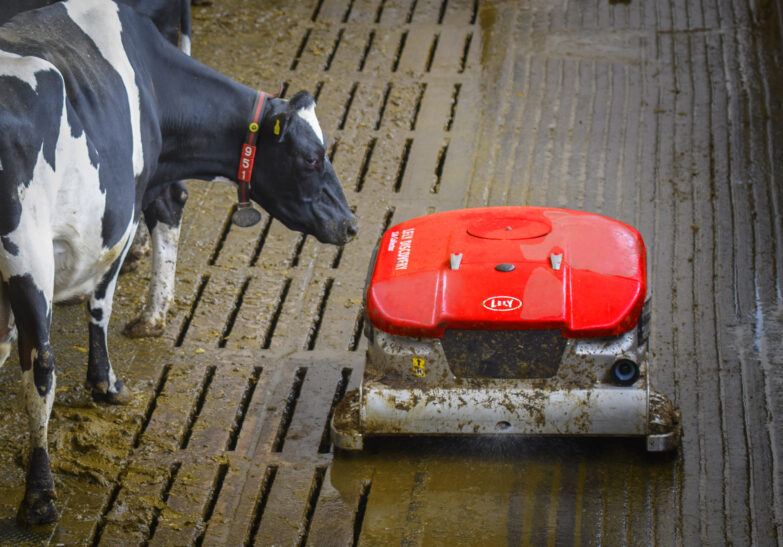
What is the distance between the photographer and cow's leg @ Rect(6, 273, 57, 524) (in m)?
4.25

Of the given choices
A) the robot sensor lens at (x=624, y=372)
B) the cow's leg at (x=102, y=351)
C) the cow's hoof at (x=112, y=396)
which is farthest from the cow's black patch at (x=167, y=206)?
the robot sensor lens at (x=624, y=372)

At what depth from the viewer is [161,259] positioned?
19.3ft

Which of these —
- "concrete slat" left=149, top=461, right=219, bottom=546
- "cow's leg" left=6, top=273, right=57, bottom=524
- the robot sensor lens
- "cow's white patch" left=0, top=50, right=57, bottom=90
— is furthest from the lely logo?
"cow's white patch" left=0, top=50, right=57, bottom=90

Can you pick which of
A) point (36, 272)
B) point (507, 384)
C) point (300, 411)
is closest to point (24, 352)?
point (36, 272)

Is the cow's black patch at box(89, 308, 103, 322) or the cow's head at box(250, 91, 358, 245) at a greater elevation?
the cow's head at box(250, 91, 358, 245)

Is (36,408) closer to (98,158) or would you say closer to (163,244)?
(98,158)

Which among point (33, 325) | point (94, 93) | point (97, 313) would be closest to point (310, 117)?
point (94, 93)


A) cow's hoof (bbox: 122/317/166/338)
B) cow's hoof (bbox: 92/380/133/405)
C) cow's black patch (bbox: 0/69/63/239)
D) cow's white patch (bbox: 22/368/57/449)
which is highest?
cow's black patch (bbox: 0/69/63/239)

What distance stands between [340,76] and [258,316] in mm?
2994

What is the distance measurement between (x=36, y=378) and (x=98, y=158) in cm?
93

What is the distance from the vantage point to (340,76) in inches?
330

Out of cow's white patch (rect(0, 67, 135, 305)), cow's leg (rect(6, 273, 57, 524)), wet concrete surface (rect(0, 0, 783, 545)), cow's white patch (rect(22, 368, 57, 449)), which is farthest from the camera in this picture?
wet concrete surface (rect(0, 0, 783, 545))

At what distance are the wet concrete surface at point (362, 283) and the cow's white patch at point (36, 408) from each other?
363 mm

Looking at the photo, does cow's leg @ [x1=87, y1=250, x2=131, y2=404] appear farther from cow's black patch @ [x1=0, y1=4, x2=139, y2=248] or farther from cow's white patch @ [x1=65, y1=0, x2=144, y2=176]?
cow's white patch @ [x1=65, y1=0, x2=144, y2=176]
